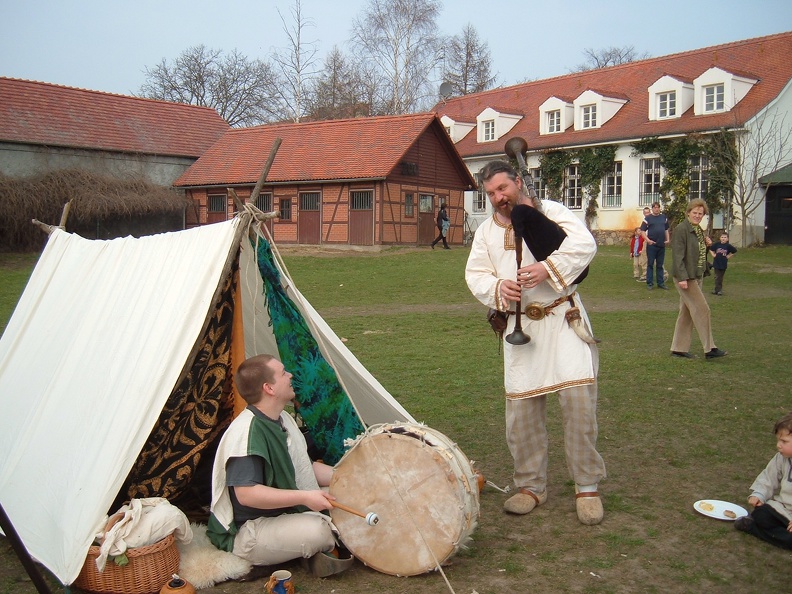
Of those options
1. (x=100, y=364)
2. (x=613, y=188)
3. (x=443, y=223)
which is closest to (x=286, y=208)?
(x=443, y=223)

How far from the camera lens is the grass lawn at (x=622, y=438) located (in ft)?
11.8

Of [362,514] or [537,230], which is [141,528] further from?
[537,230]

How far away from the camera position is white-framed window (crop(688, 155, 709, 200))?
2683 cm

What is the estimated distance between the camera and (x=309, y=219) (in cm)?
2819

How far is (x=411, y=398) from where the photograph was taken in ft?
23.2

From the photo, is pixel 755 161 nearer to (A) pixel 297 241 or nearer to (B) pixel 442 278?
(B) pixel 442 278

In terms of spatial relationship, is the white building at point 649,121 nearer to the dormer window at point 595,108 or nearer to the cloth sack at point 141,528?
the dormer window at point 595,108

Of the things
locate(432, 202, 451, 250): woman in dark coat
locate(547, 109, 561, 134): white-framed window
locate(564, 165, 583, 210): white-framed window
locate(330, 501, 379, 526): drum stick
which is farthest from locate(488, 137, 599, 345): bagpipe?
locate(547, 109, 561, 134): white-framed window

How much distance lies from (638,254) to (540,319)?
557 inches

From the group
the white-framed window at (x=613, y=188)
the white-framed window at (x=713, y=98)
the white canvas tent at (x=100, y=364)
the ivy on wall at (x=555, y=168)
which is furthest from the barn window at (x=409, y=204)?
the white canvas tent at (x=100, y=364)

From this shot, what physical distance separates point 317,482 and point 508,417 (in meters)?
1.12

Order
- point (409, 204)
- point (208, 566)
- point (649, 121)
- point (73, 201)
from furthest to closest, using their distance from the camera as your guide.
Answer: point (649, 121), point (409, 204), point (73, 201), point (208, 566)

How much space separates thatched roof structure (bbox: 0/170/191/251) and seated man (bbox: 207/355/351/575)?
72.2ft

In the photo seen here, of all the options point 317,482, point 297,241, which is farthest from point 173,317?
point 297,241
